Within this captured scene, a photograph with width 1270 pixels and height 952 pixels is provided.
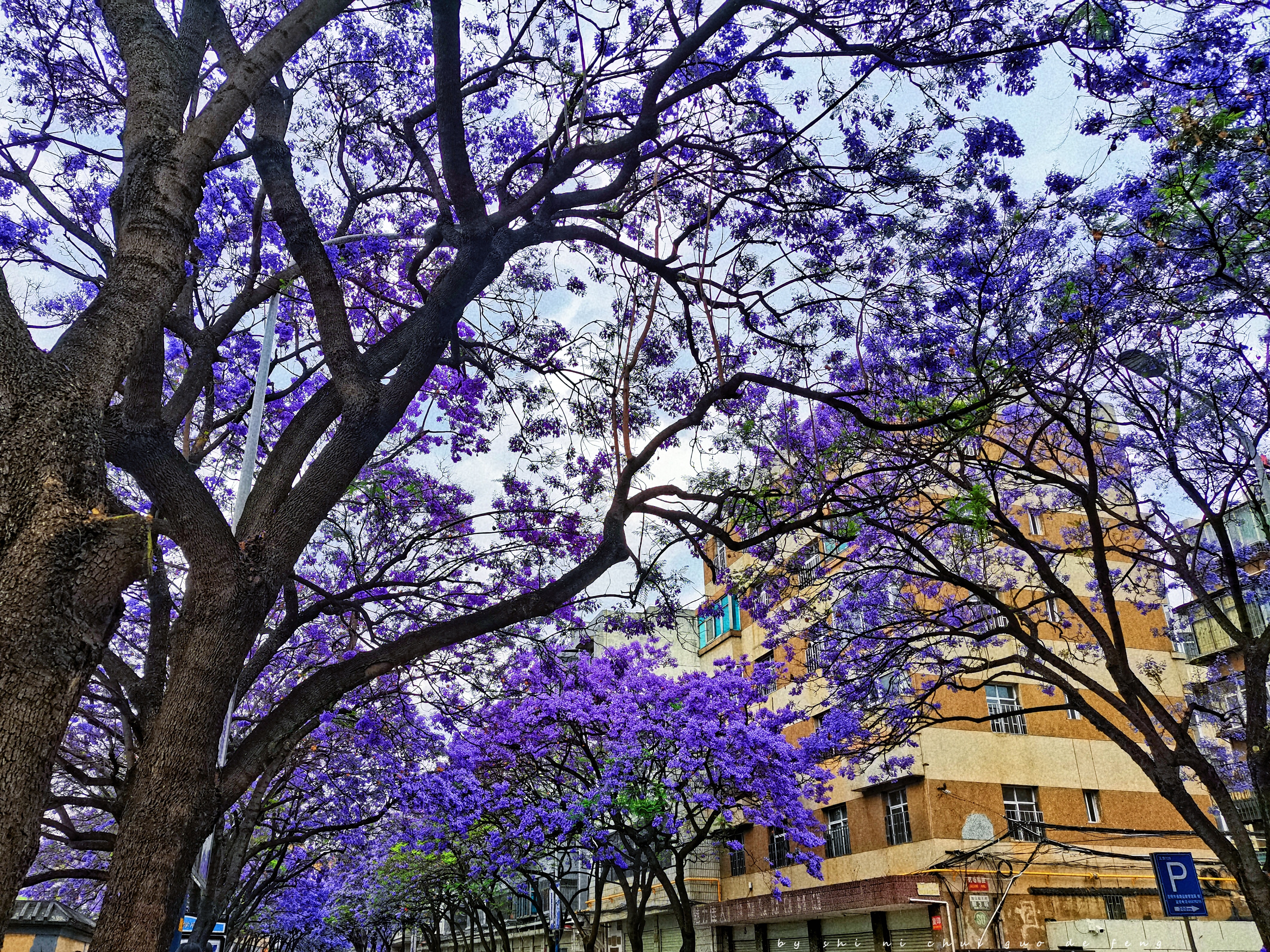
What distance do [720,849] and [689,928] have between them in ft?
41.7

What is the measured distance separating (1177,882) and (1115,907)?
10686mm

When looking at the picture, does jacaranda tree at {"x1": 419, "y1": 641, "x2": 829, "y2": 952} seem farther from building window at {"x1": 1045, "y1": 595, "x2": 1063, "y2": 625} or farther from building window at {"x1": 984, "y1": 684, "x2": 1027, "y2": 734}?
building window at {"x1": 1045, "y1": 595, "x2": 1063, "y2": 625}

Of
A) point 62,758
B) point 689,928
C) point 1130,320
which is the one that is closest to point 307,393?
point 62,758

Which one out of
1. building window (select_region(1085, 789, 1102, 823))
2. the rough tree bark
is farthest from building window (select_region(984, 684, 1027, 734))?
the rough tree bark

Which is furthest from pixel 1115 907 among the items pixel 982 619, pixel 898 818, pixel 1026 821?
pixel 982 619

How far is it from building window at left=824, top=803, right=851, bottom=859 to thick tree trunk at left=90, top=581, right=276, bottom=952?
62.4ft

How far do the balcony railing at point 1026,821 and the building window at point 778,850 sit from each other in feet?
20.6

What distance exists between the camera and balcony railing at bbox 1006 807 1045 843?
17.6 meters

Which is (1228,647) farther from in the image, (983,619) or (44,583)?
(44,583)

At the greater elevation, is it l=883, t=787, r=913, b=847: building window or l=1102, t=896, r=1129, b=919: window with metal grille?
l=883, t=787, r=913, b=847: building window

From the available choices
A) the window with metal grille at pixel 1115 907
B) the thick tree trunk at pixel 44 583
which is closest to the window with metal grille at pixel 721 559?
the thick tree trunk at pixel 44 583

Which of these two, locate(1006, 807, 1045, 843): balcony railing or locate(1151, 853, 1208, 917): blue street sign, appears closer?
locate(1151, 853, 1208, 917): blue street sign

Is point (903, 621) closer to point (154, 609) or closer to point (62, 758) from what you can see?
point (154, 609)

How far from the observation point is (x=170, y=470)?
4613 millimetres
